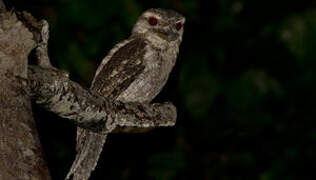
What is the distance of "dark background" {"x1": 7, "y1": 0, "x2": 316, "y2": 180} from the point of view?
5902 mm

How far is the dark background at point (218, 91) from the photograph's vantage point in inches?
232

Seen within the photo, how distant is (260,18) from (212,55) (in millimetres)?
798

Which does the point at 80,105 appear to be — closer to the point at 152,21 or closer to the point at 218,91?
the point at 152,21

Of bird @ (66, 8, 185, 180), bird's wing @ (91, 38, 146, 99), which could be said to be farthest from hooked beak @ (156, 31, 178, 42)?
bird's wing @ (91, 38, 146, 99)

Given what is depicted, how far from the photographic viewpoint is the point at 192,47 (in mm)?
6340

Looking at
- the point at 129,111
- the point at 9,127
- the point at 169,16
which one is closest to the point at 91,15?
the point at 169,16

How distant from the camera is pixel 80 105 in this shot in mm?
2230

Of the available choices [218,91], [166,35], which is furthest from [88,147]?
[218,91]

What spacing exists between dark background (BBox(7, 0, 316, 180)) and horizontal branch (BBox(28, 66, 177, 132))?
9.44 feet

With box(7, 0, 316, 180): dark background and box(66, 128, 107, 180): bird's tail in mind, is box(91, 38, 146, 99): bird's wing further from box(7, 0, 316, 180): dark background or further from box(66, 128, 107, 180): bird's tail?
box(7, 0, 316, 180): dark background

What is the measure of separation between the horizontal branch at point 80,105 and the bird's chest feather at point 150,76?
3.33ft

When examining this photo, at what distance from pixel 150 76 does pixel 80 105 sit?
1853mm

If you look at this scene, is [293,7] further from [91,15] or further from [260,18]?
[91,15]

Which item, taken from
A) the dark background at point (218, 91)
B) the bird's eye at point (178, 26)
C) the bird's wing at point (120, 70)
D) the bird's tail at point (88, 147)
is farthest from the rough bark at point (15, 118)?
the dark background at point (218, 91)
